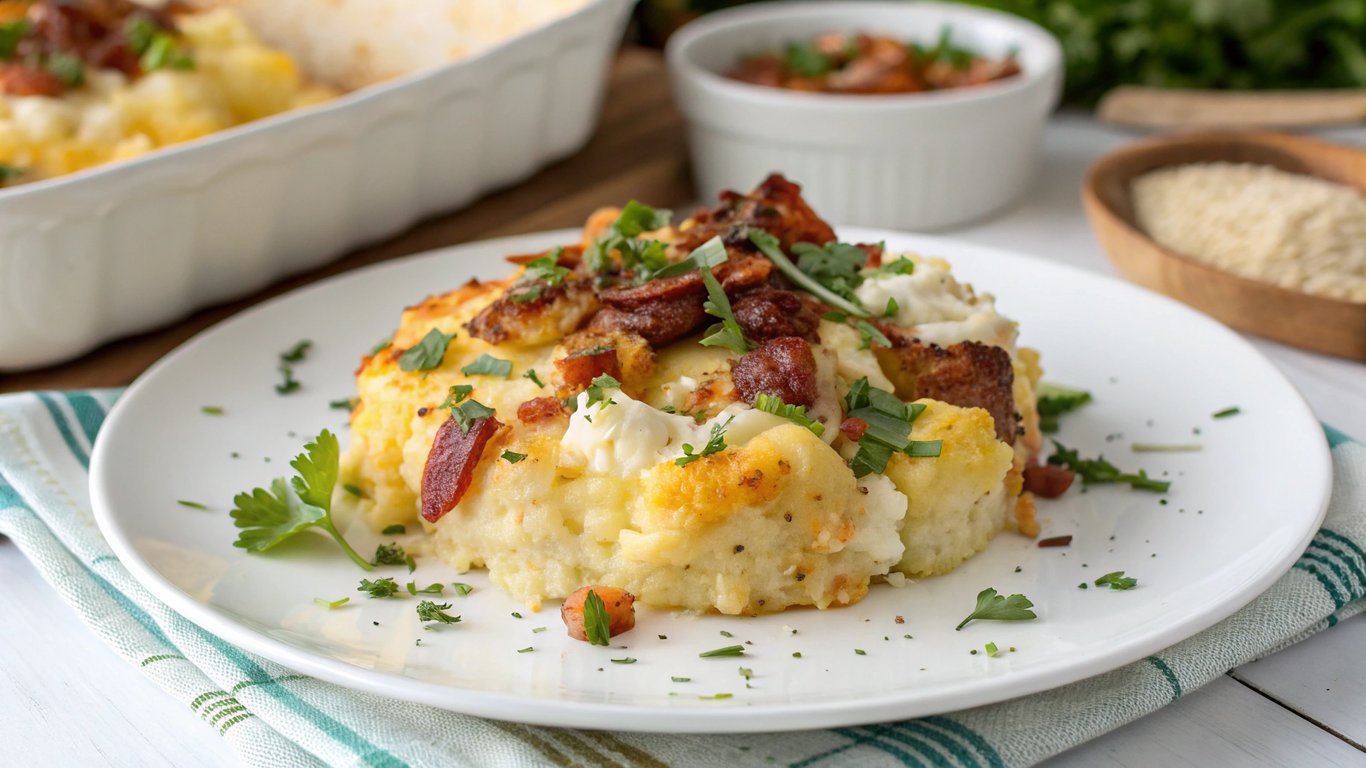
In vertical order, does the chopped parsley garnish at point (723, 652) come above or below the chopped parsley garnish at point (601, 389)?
below

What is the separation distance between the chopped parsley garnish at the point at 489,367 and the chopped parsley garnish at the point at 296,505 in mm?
321

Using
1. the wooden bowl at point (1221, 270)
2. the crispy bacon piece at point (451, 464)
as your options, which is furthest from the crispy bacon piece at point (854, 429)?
the wooden bowl at point (1221, 270)

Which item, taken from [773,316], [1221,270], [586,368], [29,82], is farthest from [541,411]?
[29,82]

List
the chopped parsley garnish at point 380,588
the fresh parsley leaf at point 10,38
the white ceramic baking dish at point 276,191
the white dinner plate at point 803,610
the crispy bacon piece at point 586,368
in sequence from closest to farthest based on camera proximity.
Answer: the white dinner plate at point 803,610 < the chopped parsley garnish at point 380,588 < the crispy bacon piece at point 586,368 < the white ceramic baking dish at point 276,191 < the fresh parsley leaf at point 10,38

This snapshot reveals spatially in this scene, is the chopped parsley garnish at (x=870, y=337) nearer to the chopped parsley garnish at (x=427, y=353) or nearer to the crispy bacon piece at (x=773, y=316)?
the crispy bacon piece at (x=773, y=316)

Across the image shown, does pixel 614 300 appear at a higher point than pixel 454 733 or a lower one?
higher

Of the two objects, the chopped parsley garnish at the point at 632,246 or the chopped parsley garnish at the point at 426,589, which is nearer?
the chopped parsley garnish at the point at 426,589

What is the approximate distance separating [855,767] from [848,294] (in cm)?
108

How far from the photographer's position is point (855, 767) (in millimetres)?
2227

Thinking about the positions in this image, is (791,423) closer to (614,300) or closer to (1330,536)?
(614,300)

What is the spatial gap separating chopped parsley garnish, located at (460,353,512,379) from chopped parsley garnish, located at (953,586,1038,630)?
3.42 ft

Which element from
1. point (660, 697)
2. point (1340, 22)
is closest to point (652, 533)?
point (660, 697)

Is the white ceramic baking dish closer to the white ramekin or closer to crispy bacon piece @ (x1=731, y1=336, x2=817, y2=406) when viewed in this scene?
the white ramekin

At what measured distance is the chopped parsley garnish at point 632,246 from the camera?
2.96 metres
